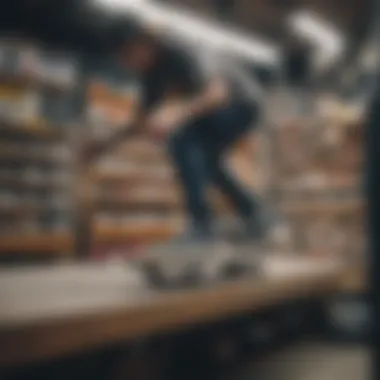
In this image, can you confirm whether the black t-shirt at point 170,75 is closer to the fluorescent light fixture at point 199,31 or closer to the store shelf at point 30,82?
the fluorescent light fixture at point 199,31

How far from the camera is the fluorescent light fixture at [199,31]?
2.99ft

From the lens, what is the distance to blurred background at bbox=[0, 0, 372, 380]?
35.5 inches

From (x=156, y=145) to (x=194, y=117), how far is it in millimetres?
85

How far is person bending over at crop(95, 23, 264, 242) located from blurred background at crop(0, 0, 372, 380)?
0.03 meters

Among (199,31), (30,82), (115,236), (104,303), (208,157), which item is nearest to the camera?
(104,303)

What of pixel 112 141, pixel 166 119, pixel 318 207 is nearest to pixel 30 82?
pixel 112 141

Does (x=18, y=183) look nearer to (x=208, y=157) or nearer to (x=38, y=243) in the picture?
(x=38, y=243)

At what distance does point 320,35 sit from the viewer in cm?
105

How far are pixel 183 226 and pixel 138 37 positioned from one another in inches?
12.9

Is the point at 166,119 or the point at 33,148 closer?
the point at 33,148

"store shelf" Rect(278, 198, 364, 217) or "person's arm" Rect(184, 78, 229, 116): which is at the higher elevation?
"person's arm" Rect(184, 78, 229, 116)

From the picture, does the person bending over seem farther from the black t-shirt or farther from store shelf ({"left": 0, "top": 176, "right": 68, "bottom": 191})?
store shelf ({"left": 0, "top": 176, "right": 68, "bottom": 191})

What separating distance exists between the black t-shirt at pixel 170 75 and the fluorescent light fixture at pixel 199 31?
0.03 metres

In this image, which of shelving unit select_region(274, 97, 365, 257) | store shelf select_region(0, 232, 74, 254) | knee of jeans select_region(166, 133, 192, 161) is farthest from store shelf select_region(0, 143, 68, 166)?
shelving unit select_region(274, 97, 365, 257)
